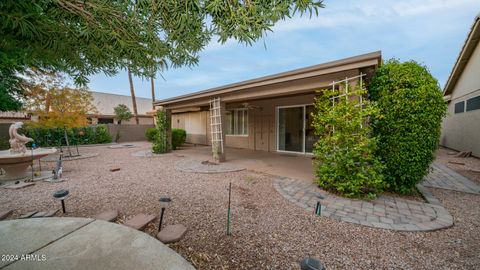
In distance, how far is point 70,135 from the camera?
12836 millimetres

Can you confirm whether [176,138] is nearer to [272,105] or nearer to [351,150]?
[272,105]

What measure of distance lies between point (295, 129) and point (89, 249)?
8044 mm

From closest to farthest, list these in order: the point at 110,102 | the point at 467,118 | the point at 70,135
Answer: the point at 467,118 → the point at 70,135 → the point at 110,102

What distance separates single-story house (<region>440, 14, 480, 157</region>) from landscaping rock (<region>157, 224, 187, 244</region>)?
12175 mm

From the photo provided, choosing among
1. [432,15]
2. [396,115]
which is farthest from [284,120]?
[432,15]

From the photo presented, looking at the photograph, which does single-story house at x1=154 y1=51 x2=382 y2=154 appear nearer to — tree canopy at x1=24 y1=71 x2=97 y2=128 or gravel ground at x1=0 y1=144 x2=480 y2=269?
gravel ground at x1=0 y1=144 x2=480 y2=269

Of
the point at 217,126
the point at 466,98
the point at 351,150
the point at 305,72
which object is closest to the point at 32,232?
the point at 351,150

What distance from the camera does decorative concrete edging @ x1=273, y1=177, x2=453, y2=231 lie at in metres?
2.78

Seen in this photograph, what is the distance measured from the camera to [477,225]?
9.19 ft

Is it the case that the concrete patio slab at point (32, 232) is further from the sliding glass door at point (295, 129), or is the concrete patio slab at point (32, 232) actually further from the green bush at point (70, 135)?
the green bush at point (70, 135)

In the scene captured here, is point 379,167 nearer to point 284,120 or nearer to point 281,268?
point 281,268

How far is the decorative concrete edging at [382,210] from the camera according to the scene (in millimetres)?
2777

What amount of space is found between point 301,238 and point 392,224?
145cm

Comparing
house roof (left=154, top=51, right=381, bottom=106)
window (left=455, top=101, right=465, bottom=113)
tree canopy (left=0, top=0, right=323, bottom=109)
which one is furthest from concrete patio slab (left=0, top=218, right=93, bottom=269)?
window (left=455, top=101, right=465, bottom=113)
